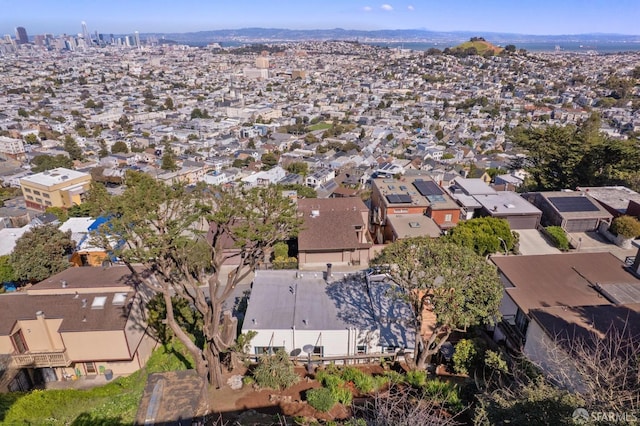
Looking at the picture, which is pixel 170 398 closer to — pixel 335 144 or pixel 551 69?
pixel 335 144

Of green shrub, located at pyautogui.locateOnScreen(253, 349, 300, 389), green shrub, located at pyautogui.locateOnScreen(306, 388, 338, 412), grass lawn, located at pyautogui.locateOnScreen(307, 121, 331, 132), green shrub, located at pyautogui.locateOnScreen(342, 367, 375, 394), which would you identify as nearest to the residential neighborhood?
green shrub, located at pyautogui.locateOnScreen(253, 349, 300, 389)

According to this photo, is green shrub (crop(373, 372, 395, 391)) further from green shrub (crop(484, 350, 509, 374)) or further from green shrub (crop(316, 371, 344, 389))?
green shrub (crop(484, 350, 509, 374))

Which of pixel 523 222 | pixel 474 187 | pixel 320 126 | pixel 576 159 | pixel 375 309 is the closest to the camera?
pixel 375 309

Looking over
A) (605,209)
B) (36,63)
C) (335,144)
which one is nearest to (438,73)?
(335,144)

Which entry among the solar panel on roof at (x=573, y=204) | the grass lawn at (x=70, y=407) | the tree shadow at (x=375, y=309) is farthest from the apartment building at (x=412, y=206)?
the grass lawn at (x=70, y=407)

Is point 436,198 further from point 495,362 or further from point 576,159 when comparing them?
point 495,362

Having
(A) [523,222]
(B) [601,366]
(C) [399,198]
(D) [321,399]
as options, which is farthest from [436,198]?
(D) [321,399]
